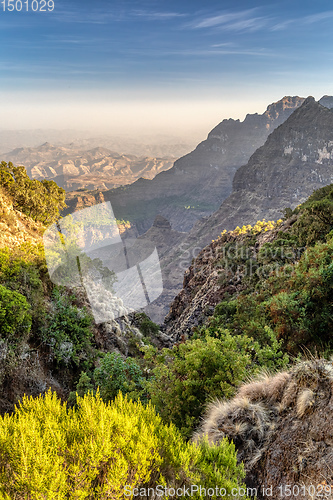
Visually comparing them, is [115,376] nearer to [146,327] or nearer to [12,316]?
[12,316]

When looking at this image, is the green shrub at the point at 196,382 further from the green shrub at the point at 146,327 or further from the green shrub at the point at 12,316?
the green shrub at the point at 146,327

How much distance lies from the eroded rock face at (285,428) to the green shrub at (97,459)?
1.26 ft

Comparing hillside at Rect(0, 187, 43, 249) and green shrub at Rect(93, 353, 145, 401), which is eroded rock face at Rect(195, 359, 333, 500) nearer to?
green shrub at Rect(93, 353, 145, 401)

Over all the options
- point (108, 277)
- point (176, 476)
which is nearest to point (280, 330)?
point (176, 476)

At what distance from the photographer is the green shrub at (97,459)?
2760 mm

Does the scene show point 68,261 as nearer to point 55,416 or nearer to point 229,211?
point 55,416

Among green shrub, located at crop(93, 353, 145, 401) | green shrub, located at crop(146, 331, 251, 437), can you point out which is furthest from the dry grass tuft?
green shrub, located at crop(93, 353, 145, 401)

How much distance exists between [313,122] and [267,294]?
13081 centimetres

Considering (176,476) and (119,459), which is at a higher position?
(119,459)

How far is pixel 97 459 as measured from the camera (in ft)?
9.90

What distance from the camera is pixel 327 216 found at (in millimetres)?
16469

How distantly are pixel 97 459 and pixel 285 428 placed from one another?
2269 millimetres

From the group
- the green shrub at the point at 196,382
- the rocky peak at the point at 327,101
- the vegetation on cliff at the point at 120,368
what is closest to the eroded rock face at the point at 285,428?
the vegetation on cliff at the point at 120,368

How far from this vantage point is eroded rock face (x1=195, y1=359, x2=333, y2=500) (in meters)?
3.03
